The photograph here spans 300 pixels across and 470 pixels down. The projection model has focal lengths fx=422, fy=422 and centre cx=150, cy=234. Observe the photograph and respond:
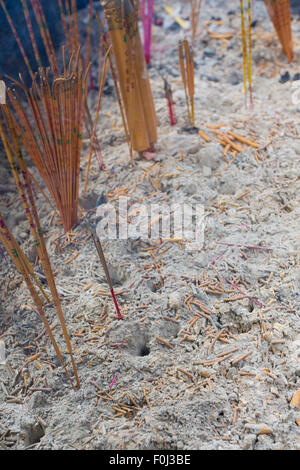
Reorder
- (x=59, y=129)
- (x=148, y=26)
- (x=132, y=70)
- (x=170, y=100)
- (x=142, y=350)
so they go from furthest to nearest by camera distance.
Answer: (x=148, y=26) → (x=170, y=100) → (x=132, y=70) → (x=59, y=129) → (x=142, y=350)

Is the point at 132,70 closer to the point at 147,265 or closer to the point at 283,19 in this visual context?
the point at 147,265

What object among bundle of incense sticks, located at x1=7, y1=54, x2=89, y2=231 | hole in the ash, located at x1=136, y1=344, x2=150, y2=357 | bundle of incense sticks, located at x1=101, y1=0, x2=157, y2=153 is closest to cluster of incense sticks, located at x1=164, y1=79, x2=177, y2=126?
bundle of incense sticks, located at x1=101, y1=0, x2=157, y2=153

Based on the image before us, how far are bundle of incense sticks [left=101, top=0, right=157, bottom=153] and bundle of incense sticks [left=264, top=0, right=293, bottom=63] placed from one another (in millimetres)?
894

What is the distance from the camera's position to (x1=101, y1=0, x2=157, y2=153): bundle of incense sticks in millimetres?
1453

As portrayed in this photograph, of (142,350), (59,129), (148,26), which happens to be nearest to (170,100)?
(59,129)

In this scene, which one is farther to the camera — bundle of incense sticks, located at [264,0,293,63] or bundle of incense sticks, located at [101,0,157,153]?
bundle of incense sticks, located at [264,0,293,63]

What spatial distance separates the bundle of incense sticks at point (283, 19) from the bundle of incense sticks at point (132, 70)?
89cm

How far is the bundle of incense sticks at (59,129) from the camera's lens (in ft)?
4.13

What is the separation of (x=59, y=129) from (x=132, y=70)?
41 cm

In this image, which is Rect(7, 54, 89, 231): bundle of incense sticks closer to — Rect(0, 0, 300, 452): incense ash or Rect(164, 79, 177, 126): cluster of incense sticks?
Rect(0, 0, 300, 452): incense ash

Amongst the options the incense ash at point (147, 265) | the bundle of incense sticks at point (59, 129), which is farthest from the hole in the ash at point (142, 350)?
the bundle of incense sticks at point (59, 129)

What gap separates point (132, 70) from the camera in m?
1.54

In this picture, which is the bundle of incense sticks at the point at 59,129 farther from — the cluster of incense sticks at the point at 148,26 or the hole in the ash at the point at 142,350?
the cluster of incense sticks at the point at 148,26

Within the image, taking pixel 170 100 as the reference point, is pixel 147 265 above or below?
below
